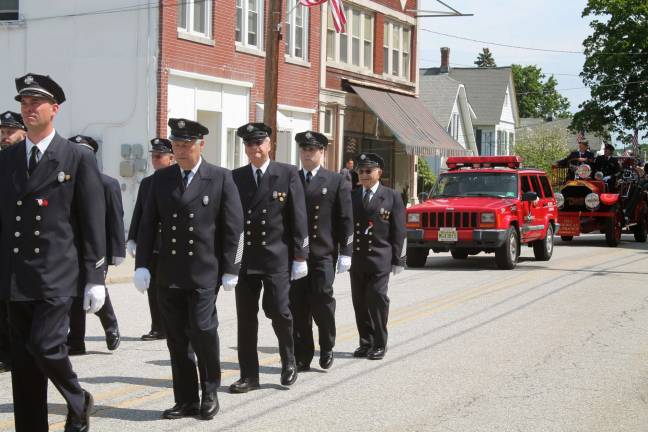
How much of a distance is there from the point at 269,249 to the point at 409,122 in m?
28.7

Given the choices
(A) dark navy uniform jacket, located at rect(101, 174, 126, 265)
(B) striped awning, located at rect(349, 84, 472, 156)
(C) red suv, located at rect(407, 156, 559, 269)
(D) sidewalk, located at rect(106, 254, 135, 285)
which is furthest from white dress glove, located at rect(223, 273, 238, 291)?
(B) striped awning, located at rect(349, 84, 472, 156)

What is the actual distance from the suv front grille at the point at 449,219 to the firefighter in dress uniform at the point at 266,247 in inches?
416

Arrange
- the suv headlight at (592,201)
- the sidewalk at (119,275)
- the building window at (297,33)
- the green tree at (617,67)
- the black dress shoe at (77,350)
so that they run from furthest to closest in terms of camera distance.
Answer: the green tree at (617,67)
the building window at (297,33)
the suv headlight at (592,201)
the sidewalk at (119,275)
the black dress shoe at (77,350)

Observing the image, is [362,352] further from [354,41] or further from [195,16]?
[354,41]

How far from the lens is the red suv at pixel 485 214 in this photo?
1830cm

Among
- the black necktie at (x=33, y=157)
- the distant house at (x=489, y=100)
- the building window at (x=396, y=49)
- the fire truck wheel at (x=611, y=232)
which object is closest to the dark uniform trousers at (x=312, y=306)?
the black necktie at (x=33, y=157)

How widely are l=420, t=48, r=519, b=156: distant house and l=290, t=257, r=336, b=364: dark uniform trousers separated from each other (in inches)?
2472

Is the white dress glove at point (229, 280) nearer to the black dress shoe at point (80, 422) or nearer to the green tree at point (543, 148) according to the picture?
the black dress shoe at point (80, 422)


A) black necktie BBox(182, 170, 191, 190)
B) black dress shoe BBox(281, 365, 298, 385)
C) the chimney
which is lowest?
black dress shoe BBox(281, 365, 298, 385)

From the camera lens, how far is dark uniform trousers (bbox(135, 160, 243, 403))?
689 cm

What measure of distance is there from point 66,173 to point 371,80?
31.0 metres

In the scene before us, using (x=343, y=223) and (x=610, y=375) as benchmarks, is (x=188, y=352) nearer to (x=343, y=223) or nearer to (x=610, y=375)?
(x=343, y=223)

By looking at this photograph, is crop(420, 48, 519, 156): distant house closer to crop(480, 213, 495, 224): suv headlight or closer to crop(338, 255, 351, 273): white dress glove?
crop(480, 213, 495, 224): suv headlight

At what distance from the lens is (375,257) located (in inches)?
376
